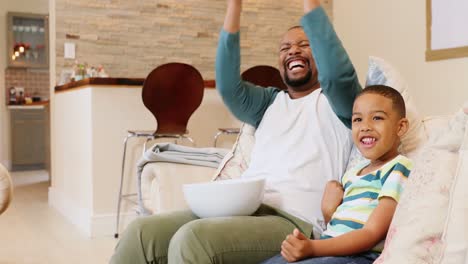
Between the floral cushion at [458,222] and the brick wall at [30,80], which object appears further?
the brick wall at [30,80]

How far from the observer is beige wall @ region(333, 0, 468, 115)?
13.5 feet

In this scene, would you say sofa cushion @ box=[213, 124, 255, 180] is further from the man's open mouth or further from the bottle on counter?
the bottle on counter

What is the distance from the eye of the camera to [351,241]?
1258 millimetres

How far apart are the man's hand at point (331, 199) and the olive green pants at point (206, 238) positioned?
0.12 m

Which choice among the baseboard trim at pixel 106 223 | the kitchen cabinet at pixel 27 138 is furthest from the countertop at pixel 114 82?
the kitchen cabinet at pixel 27 138

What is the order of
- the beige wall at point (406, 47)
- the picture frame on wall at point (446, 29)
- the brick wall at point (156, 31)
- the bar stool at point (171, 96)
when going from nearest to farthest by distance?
the bar stool at point (171, 96), the picture frame on wall at point (446, 29), the beige wall at point (406, 47), the brick wall at point (156, 31)

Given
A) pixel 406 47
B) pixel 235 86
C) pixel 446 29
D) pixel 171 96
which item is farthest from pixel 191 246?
pixel 406 47

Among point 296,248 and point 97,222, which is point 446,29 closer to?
point 97,222

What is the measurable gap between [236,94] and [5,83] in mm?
6495

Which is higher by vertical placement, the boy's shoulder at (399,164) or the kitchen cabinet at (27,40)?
the kitchen cabinet at (27,40)

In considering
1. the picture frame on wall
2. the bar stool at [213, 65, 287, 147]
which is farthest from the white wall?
the picture frame on wall

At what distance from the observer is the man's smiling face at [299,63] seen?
1.82 m

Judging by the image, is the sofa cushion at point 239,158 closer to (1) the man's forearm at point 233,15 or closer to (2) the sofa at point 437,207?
(1) the man's forearm at point 233,15

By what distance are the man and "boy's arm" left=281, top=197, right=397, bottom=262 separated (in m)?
0.22
